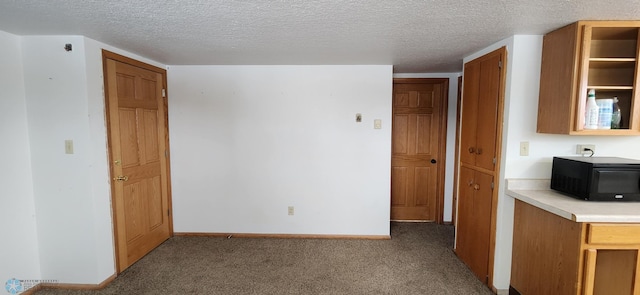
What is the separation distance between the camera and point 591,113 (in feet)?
5.83

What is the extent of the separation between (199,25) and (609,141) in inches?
121

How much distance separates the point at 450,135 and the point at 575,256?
87.9 inches

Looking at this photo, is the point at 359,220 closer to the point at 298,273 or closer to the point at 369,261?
the point at 369,261

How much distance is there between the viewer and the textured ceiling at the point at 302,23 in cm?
148

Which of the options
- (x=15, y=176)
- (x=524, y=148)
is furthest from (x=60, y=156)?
(x=524, y=148)

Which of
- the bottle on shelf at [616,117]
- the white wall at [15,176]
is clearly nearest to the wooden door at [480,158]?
the bottle on shelf at [616,117]

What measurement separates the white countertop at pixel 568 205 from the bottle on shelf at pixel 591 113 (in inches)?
19.8

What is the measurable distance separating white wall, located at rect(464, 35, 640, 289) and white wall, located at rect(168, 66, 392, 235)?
48.1 inches

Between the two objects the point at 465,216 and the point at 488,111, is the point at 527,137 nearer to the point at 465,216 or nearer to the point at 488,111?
the point at 488,111

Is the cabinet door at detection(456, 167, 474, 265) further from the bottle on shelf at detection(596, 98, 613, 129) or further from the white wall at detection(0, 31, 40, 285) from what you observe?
the white wall at detection(0, 31, 40, 285)

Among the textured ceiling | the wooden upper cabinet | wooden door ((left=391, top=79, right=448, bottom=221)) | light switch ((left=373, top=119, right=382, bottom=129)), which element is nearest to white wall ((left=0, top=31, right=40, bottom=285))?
the textured ceiling

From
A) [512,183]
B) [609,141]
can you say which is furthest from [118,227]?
[609,141]

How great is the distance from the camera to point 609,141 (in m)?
2.00

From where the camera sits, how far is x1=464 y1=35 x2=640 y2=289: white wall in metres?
2.01
